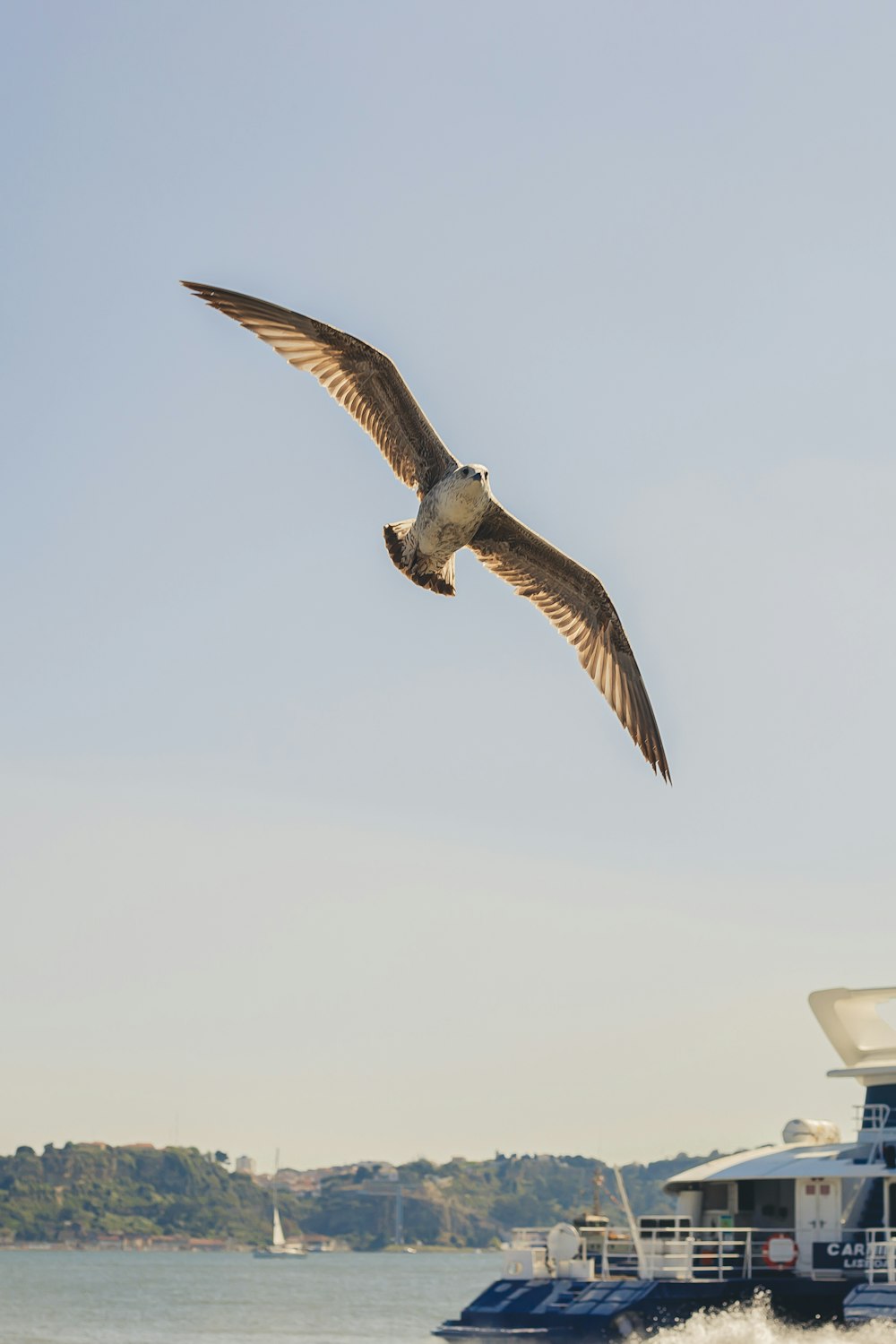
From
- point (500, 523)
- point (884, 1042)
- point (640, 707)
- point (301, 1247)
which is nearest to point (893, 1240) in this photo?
point (884, 1042)

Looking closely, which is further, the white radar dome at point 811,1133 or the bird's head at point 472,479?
the white radar dome at point 811,1133

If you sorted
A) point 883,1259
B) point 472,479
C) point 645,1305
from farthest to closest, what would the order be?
point 645,1305 → point 883,1259 → point 472,479

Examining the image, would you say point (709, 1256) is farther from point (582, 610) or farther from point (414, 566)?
point (414, 566)

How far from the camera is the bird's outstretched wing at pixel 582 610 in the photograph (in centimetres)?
1827

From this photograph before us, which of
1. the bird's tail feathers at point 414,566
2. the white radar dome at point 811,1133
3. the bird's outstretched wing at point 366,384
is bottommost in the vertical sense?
Answer: the white radar dome at point 811,1133

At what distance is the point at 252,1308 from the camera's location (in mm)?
84625

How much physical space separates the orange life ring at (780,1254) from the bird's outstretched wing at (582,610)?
41.2ft

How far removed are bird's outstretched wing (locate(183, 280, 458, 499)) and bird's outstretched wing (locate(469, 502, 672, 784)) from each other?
1527mm

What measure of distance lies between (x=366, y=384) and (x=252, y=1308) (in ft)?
248

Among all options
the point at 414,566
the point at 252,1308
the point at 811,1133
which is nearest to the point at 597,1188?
the point at 811,1133

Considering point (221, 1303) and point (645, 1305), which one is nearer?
point (645, 1305)

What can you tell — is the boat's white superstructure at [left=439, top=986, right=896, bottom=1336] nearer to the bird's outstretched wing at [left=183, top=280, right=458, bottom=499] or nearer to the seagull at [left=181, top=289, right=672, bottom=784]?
the seagull at [left=181, top=289, right=672, bottom=784]

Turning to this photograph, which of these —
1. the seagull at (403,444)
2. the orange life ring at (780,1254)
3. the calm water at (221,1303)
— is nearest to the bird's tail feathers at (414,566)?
the seagull at (403,444)

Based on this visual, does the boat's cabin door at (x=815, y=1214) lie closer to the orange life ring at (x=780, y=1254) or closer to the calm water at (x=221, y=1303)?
the orange life ring at (x=780, y=1254)
